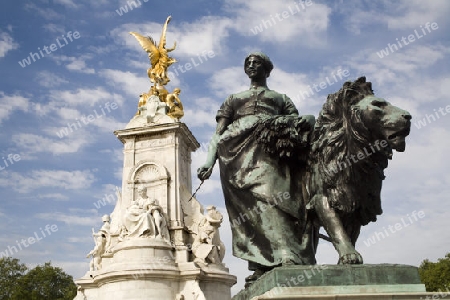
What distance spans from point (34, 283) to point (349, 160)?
121 ft

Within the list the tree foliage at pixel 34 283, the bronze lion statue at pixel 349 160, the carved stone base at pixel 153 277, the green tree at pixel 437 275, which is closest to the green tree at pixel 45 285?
the tree foliage at pixel 34 283

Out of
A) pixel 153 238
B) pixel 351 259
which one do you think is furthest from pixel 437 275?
pixel 351 259

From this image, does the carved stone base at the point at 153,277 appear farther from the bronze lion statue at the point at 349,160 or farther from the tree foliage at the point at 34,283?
the tree foliage at the point at 34,283

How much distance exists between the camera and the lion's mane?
420 centimetres

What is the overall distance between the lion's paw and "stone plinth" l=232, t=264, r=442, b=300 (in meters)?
0.27

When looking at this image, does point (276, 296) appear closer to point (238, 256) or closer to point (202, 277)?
point (238, 256)

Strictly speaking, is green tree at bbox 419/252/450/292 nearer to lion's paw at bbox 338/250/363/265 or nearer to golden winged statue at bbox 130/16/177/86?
golden winged statue at bbox 130/16/177/86

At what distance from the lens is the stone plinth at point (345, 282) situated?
140 inches

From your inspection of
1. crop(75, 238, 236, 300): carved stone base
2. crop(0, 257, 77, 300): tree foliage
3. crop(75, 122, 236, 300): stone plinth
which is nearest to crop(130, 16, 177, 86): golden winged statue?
crop(75, 122, 236, 300): stone plinth

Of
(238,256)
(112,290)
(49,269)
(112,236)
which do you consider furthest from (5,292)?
(238,256)

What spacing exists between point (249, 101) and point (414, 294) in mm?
2574

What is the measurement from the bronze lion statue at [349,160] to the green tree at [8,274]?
118ft

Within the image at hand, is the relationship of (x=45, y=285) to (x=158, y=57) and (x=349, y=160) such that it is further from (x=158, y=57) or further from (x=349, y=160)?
(x=349, y=160)

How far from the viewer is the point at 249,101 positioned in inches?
210
